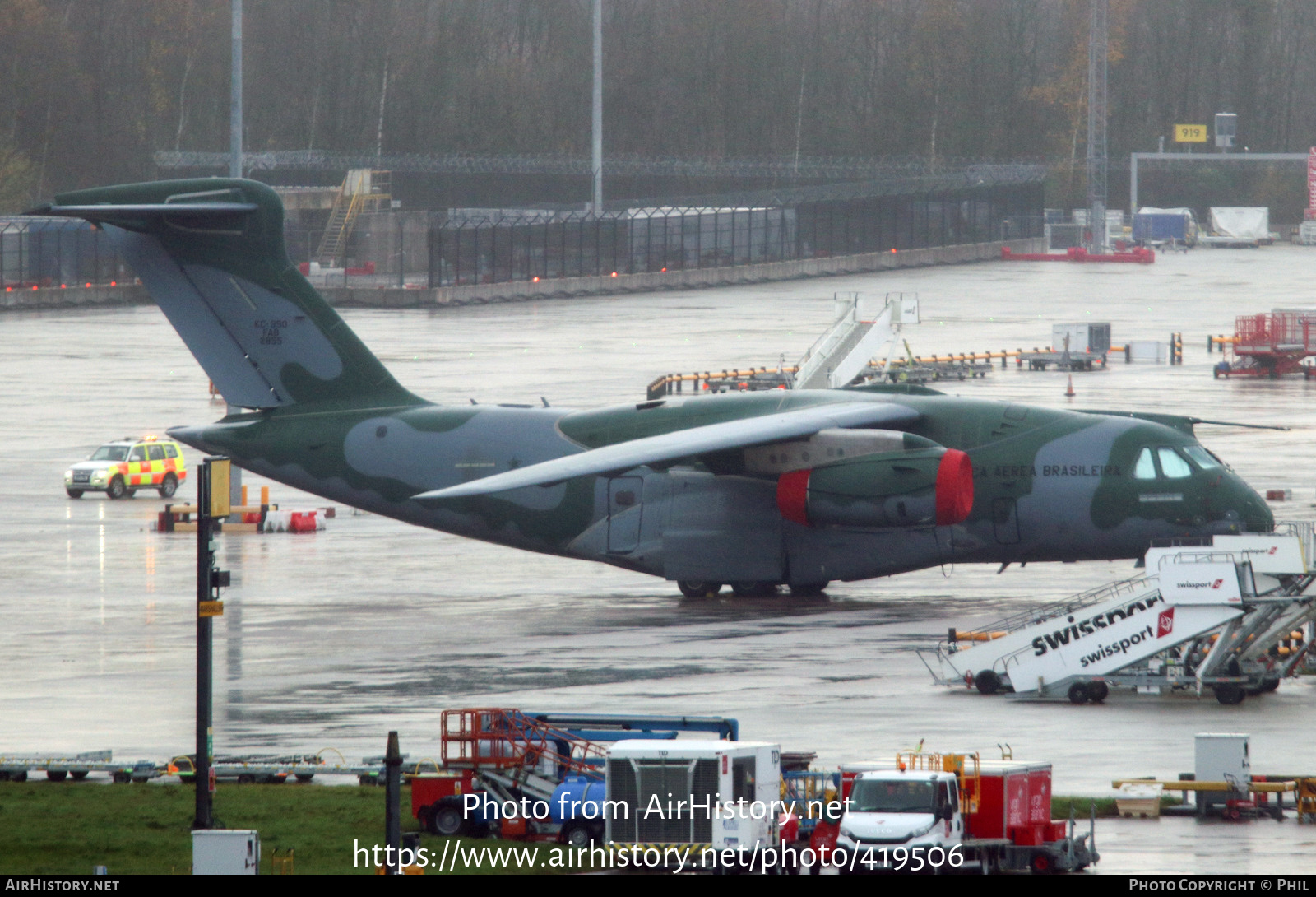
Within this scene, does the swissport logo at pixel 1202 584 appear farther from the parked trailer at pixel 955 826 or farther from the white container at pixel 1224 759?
the parked trailer at pixel 955 826

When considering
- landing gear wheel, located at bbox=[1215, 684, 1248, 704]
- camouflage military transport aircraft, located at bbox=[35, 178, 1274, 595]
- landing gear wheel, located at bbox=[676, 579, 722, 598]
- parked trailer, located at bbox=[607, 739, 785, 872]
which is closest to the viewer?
parked trailer, located at bbox=[607, 739, 785, 872]

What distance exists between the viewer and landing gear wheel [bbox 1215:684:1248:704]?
31.8 meters

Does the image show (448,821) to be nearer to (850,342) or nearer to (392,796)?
(392,796)

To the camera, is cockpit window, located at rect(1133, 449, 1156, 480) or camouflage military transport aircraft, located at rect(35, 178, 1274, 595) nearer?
camouflage military transport aircraft, located at rect(35, 178, 1274, 595)

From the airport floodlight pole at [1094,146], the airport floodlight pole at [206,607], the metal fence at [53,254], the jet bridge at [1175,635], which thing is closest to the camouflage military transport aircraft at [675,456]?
the jet bridge at [1175,635]

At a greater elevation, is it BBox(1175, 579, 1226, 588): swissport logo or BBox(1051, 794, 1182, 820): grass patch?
BBox(1175, 579, 1226, 588): swissport logo

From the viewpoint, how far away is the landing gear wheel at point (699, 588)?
42.7 metres

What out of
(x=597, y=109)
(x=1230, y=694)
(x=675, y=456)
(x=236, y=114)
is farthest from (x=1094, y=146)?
(x=1230, y=694)

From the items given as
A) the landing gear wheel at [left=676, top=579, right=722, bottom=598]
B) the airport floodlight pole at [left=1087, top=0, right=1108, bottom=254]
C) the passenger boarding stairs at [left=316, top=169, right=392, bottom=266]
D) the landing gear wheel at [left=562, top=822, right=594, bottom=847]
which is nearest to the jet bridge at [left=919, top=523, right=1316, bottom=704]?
the landing gear wheel at [left=676, top=579, right=722, bottom=598]

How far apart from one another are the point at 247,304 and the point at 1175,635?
2073cm

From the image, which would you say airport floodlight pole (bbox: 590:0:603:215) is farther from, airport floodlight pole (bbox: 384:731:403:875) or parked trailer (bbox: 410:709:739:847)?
airport floodlight pole (bbox: 384:731:403:875)

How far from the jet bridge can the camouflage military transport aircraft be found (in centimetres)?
624

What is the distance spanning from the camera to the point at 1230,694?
3188 centimetres

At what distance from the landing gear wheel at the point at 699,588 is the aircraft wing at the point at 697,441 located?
10.9 ft
